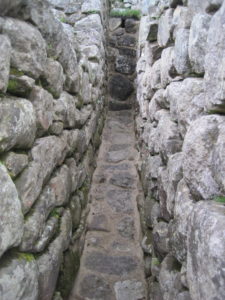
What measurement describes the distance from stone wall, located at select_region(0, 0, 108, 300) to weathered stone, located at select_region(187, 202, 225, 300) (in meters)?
0.69

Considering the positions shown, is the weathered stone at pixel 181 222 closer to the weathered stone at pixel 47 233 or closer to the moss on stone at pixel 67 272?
the weathered stone at pixel 47 233

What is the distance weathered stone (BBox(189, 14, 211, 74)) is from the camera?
1466mm

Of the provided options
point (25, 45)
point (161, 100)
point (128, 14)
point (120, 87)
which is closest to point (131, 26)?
point (128, 14)

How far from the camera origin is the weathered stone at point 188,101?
1491 mm

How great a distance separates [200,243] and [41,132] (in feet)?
3.38

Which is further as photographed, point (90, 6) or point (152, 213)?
point (90, 6)

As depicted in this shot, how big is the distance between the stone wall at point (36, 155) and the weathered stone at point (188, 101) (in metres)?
0.75

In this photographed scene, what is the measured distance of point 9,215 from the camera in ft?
3.87

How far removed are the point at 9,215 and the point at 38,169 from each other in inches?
15.3

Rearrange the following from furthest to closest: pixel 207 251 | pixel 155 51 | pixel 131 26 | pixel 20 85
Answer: pixel 131 26
pixel 155 51
pixel 20 85
pixel 207 251

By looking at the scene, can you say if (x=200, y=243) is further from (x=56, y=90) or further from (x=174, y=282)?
(x=56, y=90)

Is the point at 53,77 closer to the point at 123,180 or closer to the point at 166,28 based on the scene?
the point at 166,28

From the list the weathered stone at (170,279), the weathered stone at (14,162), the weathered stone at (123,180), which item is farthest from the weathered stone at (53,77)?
the weathered stone at (123,180)

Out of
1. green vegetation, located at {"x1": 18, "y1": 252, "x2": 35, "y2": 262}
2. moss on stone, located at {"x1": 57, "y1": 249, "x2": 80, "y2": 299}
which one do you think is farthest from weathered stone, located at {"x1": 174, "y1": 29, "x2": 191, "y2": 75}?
moss on stone, located at {"x1": 57, "y1": 249, "x2": 80, "y2": 299}
